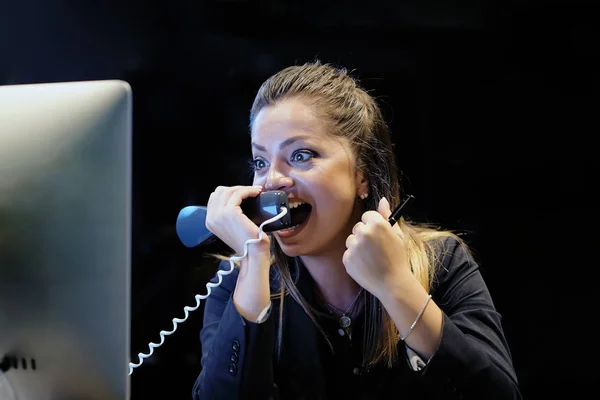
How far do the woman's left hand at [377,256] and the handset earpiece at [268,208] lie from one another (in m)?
0.16

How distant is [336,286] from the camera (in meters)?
1.30

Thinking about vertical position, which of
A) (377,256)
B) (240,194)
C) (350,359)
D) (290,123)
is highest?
(290,123)

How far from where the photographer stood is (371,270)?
102 cm

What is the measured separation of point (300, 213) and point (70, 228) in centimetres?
64

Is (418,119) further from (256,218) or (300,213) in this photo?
(256,218)

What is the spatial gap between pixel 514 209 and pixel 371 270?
690 mm

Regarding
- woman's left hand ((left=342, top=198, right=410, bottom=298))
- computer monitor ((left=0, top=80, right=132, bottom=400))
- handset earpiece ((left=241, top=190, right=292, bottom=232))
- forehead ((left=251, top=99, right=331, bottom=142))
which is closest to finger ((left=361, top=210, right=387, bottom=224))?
woman's left hand ((left=342, top=198, right=410, bottom=298))

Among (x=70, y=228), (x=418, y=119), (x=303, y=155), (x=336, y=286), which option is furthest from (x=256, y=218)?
(x=418, y=119)

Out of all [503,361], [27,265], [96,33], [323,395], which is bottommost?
[323,395]

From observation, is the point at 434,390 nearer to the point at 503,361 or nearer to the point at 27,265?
the point at 503,361

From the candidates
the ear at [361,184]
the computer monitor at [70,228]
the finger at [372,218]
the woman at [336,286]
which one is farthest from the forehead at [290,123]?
the computer monitor at [70,228]

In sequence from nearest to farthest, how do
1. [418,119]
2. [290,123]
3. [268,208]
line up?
1. [268,208]
2. [290,123]
3. [418,119]

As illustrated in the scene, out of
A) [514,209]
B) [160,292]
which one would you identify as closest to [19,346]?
[160,292]

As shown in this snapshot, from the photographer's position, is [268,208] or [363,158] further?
[363,158]
